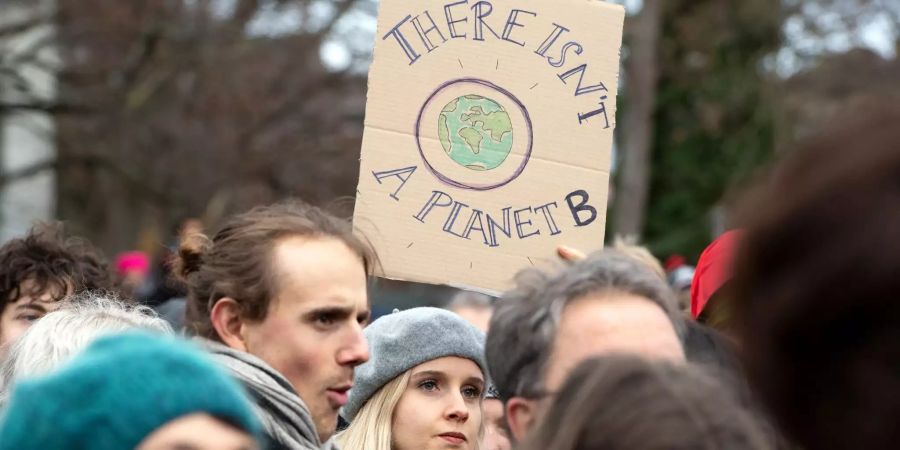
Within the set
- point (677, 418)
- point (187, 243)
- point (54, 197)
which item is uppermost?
point (677, 418)

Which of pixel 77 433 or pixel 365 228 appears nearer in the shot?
pixel 77 433

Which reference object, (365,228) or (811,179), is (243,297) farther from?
(811,179)

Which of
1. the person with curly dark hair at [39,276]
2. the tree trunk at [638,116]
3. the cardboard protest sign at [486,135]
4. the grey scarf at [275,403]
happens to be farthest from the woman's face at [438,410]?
the tree trunk at [638,116]

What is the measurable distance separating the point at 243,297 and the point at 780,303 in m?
2.36

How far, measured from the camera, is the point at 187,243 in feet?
13.7

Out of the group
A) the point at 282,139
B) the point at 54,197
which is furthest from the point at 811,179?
the point at 54,197

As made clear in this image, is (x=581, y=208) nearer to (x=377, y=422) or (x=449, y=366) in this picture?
(x=449, y=366)

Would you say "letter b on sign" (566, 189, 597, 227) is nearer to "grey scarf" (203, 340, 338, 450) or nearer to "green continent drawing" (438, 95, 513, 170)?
"green continent drawing" (438, 95, 513, 170)

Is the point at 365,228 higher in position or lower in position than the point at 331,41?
higher

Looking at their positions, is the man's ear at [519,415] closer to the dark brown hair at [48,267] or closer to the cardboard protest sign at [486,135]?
the cardboard protest sign at [486,135]

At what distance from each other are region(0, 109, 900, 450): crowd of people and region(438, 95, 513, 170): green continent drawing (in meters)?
0.39

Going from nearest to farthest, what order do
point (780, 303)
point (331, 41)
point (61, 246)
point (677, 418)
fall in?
point (780, 303) < point (677, 418) < point (61, 246) < point (331, 41)

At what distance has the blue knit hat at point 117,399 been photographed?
219cm

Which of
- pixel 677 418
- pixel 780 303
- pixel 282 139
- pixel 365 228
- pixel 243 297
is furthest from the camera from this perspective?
pixel 282 139
